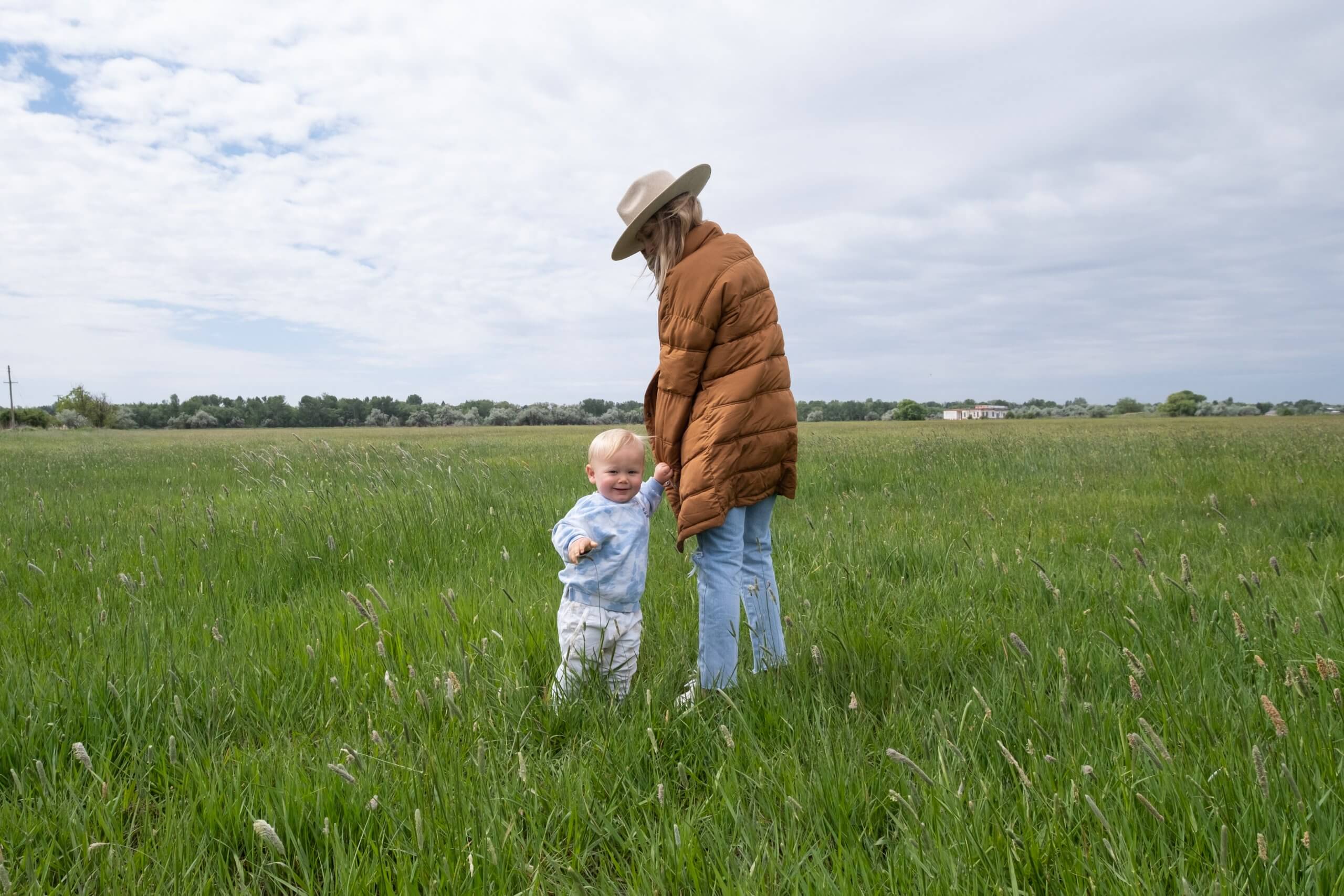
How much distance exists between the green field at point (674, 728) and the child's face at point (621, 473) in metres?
0.83

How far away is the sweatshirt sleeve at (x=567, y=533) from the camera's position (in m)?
3.11

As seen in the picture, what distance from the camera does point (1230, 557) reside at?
17.1 ft

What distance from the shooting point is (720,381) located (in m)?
3.27

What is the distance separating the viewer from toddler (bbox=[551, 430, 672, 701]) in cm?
315

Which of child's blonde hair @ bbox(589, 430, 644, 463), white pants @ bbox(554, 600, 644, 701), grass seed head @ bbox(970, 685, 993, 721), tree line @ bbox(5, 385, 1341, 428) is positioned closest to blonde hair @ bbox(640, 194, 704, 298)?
child's blonde hair @ bbox(589, 430, 644, 463)

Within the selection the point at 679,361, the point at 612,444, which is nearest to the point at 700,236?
the point at 679,361

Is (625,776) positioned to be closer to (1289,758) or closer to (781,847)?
(781,847)

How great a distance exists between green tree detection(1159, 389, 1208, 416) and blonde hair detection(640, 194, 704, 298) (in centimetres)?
8857

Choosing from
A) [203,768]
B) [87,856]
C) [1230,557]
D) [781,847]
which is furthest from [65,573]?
[1230,557]

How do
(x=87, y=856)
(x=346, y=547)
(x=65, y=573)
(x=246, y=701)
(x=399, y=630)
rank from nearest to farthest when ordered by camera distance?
(x=87, y=856)
(x=246, y=701)
(x=399, y=630)
(x=65, y=573)
(x=346, y=547)

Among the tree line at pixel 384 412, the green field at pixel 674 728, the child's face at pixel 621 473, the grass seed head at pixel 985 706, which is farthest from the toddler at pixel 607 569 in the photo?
the tree line at pixel 384 412

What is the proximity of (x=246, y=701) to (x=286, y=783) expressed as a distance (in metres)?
0.90

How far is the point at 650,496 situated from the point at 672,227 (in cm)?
125

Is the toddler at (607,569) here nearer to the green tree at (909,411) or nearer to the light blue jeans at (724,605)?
the light blue jeans at (724,605)
